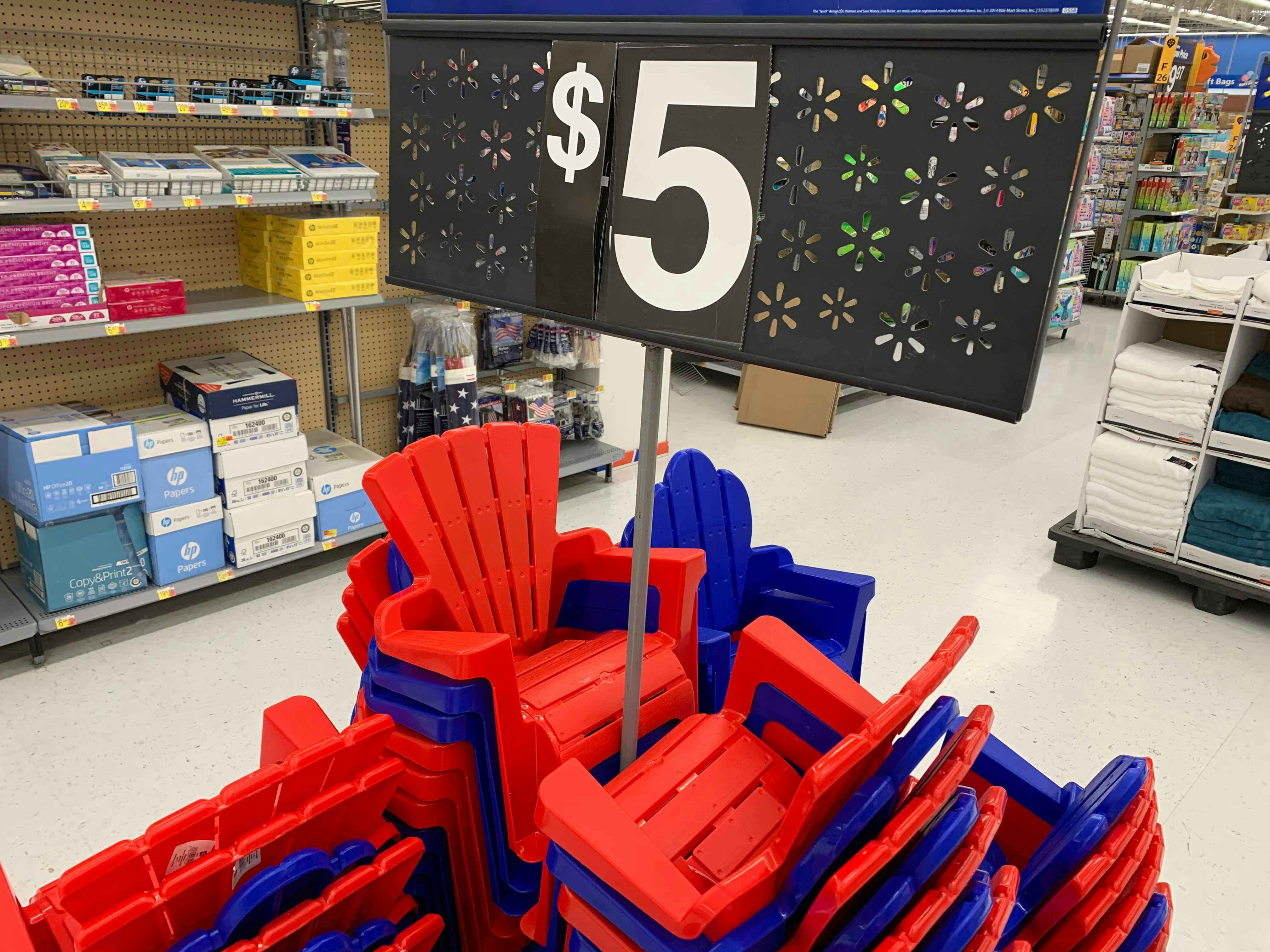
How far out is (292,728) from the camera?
1.40 meters

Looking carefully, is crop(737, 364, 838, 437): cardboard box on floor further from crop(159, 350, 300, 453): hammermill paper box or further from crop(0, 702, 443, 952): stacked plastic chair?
crop(0, 702, 443, 952): stacked plastic chair

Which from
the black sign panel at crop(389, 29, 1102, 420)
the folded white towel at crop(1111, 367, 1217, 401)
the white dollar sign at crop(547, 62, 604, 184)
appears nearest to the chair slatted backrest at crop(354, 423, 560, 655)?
the black sign panel at crop(389, 29, 1102, 420)

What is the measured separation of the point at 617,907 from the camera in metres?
1.02

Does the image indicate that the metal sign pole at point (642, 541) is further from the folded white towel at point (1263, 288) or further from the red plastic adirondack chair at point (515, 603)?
the folded white towel at point (1263, 288)

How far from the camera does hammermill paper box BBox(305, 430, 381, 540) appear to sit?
3535mm

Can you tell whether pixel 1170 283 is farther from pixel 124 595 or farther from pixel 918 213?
pixel 124 595

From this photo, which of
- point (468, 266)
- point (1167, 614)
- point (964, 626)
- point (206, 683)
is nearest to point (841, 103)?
point (468, 266)

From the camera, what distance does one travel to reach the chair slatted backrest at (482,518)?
1.65 metres

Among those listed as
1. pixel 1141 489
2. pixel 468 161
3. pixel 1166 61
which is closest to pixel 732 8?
pixel 468 161

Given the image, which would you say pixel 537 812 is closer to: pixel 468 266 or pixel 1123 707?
pixel 468 266

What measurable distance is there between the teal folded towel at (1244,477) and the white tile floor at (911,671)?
1.65ft

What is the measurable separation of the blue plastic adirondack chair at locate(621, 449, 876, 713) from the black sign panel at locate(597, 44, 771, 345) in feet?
3.60

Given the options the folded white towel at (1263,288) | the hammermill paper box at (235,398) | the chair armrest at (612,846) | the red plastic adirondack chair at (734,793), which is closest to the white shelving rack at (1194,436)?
the folded white towel at (1263,288)

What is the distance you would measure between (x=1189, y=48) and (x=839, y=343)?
45.2 feet
